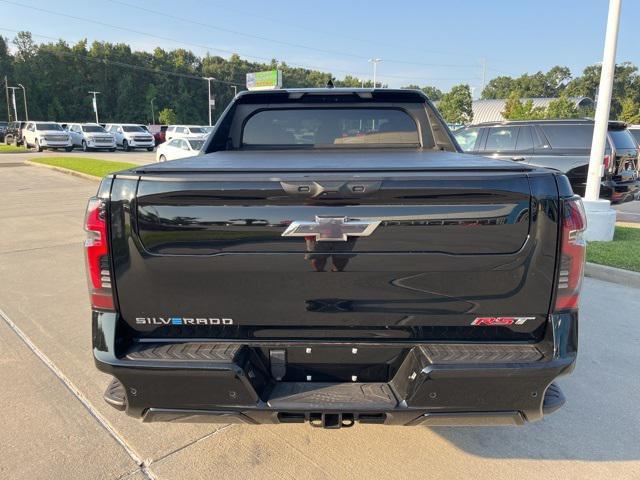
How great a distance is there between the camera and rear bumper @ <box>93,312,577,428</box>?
1992 mm

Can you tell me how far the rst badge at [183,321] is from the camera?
2.10 metres

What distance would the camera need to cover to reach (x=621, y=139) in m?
9.32

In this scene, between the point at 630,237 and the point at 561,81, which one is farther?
the point at 561,81

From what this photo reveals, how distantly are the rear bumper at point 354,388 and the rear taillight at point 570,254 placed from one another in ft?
0.34

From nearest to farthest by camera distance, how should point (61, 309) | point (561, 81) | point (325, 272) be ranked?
point (325, 272), point (61, 309), point (561, 81)

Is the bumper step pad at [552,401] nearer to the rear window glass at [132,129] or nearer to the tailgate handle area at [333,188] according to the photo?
the tailgate handle area at [333,188]

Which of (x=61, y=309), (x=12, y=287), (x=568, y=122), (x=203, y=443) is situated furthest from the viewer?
(x=568, y=122)

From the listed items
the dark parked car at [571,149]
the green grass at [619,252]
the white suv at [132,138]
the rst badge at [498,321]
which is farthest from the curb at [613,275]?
the white suv at [132,138]

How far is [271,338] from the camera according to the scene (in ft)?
7.03

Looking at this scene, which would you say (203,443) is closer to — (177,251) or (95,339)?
(95,339)

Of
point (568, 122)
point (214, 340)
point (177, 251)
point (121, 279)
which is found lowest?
point (214, 340)

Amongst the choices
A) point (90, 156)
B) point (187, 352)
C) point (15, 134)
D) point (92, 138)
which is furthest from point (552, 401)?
point (15, 134)

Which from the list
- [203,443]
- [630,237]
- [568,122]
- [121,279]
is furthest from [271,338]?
[568,122]

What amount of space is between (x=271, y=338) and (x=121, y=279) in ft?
2.32
